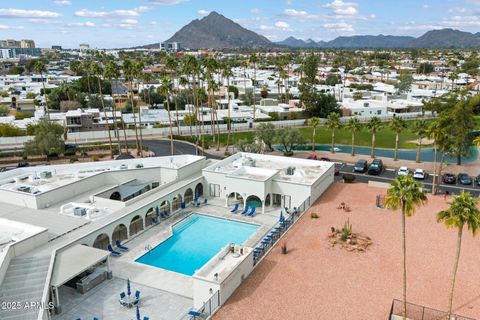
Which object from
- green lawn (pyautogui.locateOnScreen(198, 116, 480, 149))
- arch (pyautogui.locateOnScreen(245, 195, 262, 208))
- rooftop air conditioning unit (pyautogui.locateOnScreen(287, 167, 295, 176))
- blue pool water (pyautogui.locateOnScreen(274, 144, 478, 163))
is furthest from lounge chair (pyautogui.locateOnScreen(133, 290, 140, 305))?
green lawn (pyautogui.locateOnScreen(198, 116, 480, 149))

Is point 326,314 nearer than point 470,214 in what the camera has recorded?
No

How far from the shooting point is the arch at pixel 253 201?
42831mm

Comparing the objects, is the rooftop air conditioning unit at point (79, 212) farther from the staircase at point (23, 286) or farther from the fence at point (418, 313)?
the fence at point (418, 313)

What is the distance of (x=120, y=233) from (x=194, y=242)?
6349 millimetres

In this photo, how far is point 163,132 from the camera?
3295 inches

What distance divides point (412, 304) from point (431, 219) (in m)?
15.2

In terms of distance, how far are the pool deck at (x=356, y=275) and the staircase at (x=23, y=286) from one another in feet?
34.5

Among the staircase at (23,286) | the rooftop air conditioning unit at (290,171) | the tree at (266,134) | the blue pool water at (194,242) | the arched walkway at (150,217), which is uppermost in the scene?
the tree at (266,134)

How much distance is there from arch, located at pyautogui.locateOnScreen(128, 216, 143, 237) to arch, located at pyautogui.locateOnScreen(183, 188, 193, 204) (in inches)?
274

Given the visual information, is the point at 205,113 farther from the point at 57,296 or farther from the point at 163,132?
the point at 57,296

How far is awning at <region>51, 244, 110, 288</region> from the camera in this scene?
2462cm

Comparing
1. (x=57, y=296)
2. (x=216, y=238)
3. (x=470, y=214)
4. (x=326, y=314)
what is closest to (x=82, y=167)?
(x=216, y=238)

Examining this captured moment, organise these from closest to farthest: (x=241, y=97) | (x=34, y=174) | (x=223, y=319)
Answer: (x=223, y=319)
(x=34, y=174)
(x=241, y=97)

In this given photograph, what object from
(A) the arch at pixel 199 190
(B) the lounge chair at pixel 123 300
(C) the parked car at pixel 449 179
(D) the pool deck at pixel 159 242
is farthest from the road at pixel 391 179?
(B) the lounge chair at pixel 123 300
